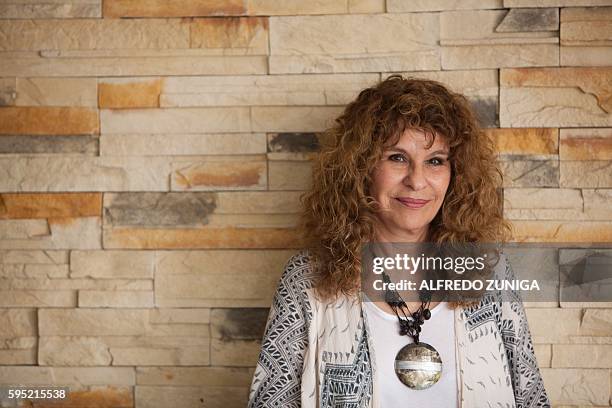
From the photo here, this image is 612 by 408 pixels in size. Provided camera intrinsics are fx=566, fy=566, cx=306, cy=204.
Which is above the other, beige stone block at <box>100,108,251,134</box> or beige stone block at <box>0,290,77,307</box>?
beige stone block at <box>100,108,251,134</box>

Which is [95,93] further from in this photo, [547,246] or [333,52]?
[547,246]

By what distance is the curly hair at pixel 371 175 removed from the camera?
4.46ft

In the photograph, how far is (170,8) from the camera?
158cm

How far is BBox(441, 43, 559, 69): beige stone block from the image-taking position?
1528 millimetres

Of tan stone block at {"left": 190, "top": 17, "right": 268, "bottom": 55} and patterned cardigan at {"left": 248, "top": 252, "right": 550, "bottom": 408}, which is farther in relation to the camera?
tan stone block at {"left": 190, "top": 17, "right": 268, "bottom": 55}

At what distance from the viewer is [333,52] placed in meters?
1.56

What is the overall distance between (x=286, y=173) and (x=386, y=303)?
1.51 ft

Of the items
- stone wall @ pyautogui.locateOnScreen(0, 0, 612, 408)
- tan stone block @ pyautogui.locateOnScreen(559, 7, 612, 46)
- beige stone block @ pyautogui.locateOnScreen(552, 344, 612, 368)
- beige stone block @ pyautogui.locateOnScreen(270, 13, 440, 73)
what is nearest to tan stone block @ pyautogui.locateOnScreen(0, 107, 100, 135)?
stone wall @ pyautogui.locateOnScreen(0, 0, 612, 408)

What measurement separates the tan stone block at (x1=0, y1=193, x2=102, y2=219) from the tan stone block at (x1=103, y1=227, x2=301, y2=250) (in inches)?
3.5

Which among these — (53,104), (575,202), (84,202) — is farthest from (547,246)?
(53,104)

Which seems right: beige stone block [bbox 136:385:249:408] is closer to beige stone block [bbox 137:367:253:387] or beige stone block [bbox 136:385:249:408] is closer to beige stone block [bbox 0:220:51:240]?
beige stone block [bbox 137:367:253:387]

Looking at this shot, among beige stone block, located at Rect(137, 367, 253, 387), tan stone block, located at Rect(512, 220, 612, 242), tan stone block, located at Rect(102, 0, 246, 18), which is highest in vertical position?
tan stone block, located at Rect(102, 0, 246, 18)

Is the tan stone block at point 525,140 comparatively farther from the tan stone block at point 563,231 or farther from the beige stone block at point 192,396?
the beige stone block at point 192,396

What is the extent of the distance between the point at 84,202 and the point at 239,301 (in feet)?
1.72
